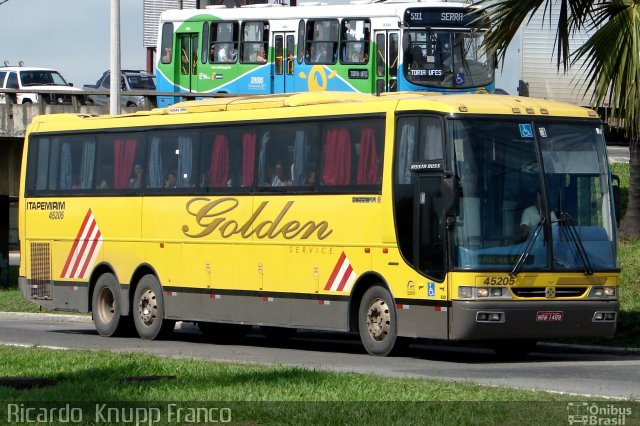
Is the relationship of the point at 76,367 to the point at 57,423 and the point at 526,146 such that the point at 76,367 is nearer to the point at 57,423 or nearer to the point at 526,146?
the point at 57,423

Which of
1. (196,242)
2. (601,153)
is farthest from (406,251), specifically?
(196,242)

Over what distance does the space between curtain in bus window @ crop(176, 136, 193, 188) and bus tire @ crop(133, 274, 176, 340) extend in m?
1.73

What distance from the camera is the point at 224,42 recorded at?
40625 mm

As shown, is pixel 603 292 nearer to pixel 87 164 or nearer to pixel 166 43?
pixel 87 164

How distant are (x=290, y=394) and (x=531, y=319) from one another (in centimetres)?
625

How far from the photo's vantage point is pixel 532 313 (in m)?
18.0

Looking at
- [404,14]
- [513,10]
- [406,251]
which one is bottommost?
[406,251]

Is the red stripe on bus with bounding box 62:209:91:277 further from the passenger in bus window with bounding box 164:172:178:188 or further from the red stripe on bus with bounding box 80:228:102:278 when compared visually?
the passenger in bus window with bounding box 164:172:178:188

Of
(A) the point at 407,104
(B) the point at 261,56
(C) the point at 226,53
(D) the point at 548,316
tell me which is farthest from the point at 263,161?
(C) the point at 226,53

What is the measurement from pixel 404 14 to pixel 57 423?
26522 millimetres

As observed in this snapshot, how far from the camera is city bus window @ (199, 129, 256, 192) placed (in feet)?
70.9

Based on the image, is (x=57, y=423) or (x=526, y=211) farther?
(x=526, y=211)

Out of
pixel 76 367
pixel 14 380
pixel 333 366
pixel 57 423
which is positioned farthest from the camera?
pixel 333 366

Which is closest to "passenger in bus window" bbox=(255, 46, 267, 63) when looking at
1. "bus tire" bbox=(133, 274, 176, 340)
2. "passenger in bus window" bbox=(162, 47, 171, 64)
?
"passenger in bus window" bbox=(162, 47, 171, 64)
